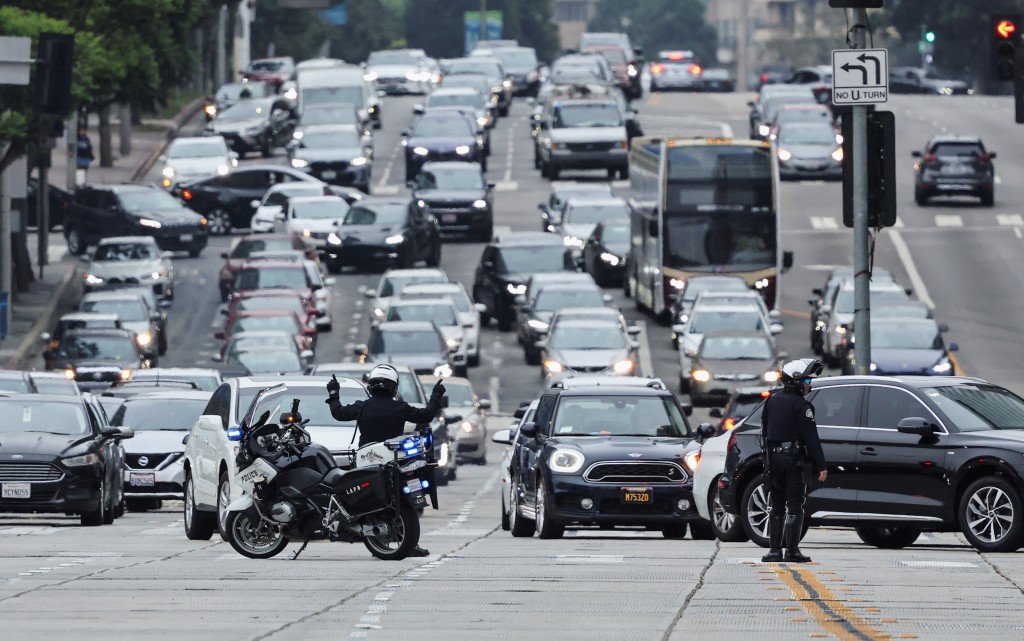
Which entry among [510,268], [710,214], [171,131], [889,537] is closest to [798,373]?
[889,537]

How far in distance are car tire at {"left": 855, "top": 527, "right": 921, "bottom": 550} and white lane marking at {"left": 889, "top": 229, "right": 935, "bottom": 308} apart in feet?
102

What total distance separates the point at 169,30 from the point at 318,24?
65.1 m

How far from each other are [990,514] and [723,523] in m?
2.79

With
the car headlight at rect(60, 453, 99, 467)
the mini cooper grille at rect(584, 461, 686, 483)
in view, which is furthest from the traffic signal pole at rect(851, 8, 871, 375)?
the car headlight at rect(60, 453, 99, 467)

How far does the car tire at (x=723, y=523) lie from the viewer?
20109 mm

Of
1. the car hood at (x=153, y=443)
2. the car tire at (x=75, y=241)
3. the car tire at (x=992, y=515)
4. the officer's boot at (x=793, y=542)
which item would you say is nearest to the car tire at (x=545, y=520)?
the car tire at (x=992, y=515)

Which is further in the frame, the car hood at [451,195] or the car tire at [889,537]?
the car hood at [451,195]

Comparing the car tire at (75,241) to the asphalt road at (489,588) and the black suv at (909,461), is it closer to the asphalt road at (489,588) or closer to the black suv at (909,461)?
the asphalt road at (489,588)

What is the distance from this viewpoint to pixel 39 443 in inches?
926

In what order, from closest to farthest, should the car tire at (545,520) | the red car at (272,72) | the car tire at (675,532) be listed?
1. the car tire at (545,520)
2. the car tire at (675,532)
3. the red car at (272,72)

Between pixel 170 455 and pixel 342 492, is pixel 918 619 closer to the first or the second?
pixel 342 492

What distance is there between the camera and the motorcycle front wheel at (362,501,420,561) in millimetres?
17000

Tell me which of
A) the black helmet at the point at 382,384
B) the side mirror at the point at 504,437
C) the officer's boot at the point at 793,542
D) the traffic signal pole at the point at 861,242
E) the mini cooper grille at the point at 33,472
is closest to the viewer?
the officer's boot at the point at 793,542

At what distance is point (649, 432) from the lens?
21859 millimetres
